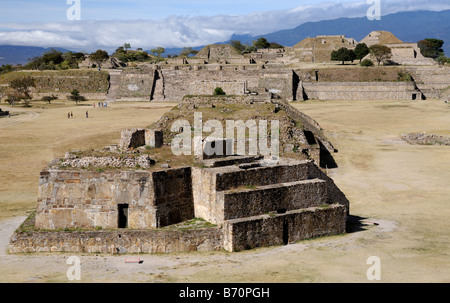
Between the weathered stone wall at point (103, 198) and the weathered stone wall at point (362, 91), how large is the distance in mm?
55902

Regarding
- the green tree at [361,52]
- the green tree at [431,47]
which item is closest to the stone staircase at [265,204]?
the green tree at [361,52]

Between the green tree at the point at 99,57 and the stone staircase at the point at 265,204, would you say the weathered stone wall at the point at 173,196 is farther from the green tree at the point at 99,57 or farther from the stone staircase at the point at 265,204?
the green tree at the point at 99,57

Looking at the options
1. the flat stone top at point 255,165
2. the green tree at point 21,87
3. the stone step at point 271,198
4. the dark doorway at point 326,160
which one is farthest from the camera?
the green tree at point 21,87

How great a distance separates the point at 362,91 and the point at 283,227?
56.1m

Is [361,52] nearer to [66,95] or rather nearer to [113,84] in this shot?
[113,84]

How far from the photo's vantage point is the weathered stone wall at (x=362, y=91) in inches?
2729

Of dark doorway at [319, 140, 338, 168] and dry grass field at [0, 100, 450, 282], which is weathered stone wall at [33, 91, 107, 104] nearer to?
dry grass field at [0, 100, 450, 282]

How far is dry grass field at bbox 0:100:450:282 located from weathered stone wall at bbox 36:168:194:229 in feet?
5.07

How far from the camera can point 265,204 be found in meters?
17.4

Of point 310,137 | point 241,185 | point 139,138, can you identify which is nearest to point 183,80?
point 310,137

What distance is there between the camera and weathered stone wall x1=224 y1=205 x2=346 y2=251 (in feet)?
53.2

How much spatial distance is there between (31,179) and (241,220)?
15575mm

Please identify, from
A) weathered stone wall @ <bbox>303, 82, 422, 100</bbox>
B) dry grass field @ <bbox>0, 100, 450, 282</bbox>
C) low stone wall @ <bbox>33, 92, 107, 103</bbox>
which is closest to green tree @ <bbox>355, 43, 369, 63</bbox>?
weathered stone wall @ <bbox>303, 82, 422, 100</bbox>

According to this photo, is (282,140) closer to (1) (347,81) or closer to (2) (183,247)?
(2) (183,247)
